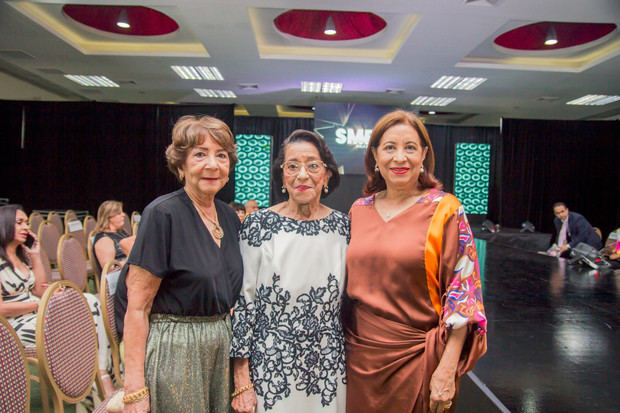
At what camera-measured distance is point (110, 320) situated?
169 centimetres

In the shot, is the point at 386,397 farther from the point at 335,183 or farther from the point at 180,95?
the point at 180,95

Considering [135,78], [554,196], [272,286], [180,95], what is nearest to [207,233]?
[272,286]

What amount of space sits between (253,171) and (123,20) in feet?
18.9

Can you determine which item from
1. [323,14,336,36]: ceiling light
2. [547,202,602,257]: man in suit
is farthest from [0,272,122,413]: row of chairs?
[547,202,602,257]: man in suit

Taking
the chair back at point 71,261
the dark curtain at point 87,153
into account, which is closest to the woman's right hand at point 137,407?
the chair back at point 71,261

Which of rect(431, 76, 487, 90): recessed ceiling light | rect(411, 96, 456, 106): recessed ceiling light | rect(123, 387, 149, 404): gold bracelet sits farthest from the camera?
rect(411, 96, 456, 106): recessed ceiling light

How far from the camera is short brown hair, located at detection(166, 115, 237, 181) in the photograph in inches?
49.1

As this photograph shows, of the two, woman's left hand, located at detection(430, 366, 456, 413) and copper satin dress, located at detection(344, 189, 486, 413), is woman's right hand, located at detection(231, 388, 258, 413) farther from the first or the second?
woman's left hand, located at detection(430, 366, 456, 413)

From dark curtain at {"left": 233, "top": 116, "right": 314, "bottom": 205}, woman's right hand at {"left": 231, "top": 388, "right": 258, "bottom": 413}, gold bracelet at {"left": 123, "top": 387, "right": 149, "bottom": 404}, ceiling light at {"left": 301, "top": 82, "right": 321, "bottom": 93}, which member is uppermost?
ceiling light at {"left": 301, "top": 82, "right": 321, "bottom": 93}

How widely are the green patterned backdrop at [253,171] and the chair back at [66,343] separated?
943 centimetres

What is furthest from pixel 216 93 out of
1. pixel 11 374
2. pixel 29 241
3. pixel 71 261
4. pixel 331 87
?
pixel 11 374

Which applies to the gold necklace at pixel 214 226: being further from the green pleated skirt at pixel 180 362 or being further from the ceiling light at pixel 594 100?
the ceiling light at pixel 594 100

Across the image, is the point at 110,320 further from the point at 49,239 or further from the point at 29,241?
the point at 49,239

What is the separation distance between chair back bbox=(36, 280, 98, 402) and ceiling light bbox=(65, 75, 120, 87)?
7957mm
